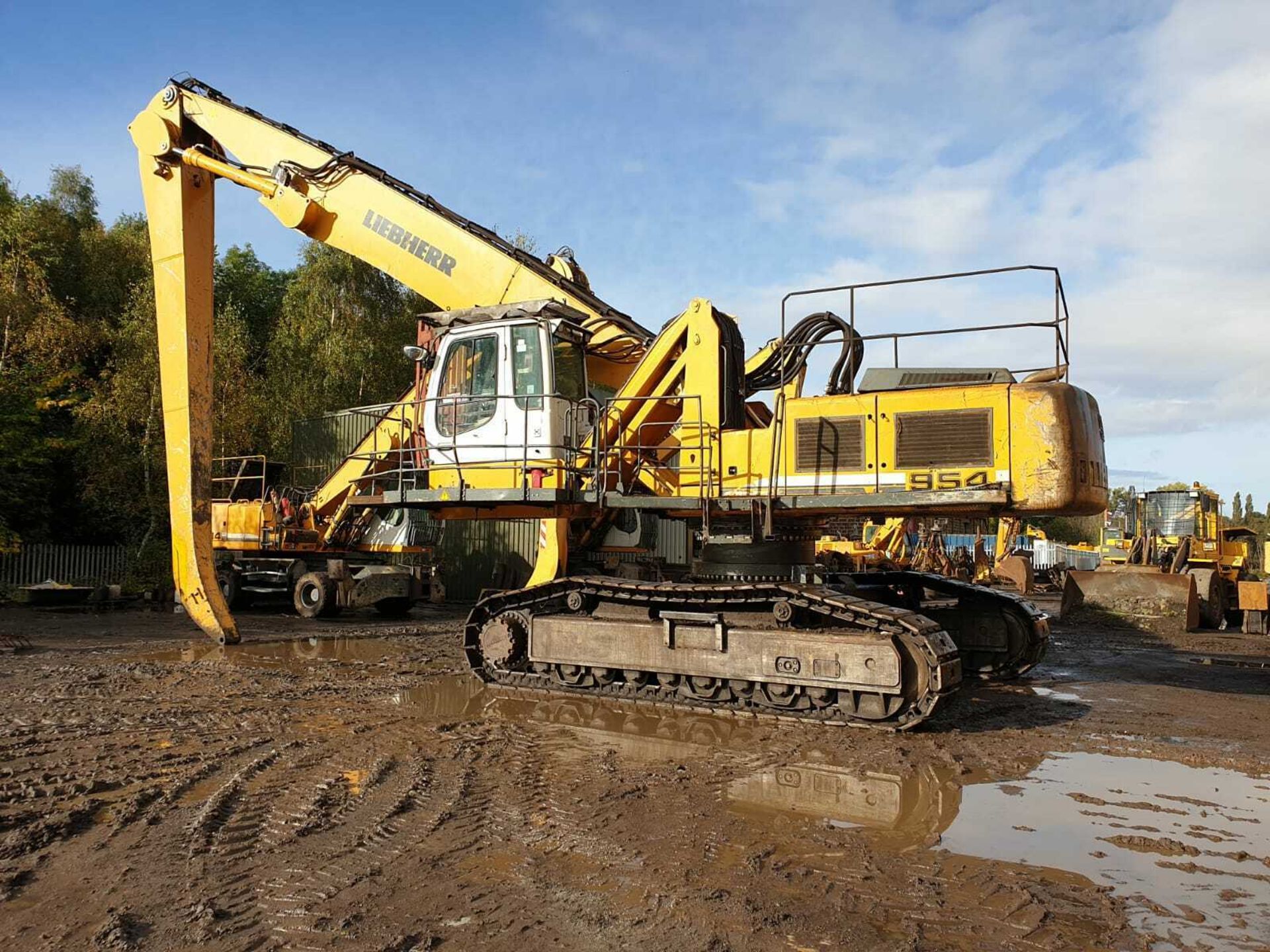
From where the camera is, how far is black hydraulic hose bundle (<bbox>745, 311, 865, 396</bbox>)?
25.0ft

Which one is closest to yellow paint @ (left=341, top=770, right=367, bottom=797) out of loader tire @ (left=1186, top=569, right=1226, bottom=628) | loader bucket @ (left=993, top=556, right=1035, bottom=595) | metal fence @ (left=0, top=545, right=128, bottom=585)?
loader tire @ (left=1186, top=569, right=1226, bottom=628)

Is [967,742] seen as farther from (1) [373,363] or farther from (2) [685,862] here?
(1) [373,363]

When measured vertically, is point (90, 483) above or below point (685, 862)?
above

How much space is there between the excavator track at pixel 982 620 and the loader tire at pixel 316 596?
9.52 m

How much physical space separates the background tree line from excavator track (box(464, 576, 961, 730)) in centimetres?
1452

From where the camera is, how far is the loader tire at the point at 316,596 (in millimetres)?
15266

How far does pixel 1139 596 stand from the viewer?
16750 mm

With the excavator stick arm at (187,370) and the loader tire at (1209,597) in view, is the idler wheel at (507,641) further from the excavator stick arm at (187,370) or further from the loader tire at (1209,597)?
the loader tire at (1209,597)

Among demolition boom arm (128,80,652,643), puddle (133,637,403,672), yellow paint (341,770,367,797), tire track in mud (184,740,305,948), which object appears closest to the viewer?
tire track in mud (184,740,305,948)

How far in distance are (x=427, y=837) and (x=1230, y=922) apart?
3.51 metres

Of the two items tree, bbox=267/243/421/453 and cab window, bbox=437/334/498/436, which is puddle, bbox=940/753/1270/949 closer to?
cab window, bbox=437/334/498/436

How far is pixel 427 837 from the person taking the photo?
4535 mm

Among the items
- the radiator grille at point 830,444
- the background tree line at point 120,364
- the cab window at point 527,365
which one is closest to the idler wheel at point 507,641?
the cab window at point 527,365

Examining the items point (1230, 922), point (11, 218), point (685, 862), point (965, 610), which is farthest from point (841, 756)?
point (11, 218)
